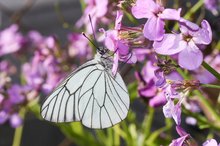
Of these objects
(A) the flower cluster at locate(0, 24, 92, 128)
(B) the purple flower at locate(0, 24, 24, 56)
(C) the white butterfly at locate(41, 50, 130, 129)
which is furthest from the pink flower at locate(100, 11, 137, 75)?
(B) the purple flower at locate(0, 24, 24, 56)

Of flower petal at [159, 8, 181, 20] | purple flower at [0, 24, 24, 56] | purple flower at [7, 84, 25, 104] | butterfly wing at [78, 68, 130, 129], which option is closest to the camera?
flower petal at [159, 8, 181, 20]

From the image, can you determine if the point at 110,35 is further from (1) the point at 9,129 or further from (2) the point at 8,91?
(1) the point at 9,129

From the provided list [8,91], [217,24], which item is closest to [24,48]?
[8,91]

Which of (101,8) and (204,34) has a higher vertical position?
(101,8)

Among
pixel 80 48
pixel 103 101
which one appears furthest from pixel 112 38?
pixel 80 48

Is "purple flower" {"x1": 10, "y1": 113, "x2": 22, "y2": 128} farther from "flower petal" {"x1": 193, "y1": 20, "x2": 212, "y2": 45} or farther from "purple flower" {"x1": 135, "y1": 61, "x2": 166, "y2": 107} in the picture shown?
"flower petal" {"x1": 193, "y1": 20, "x2": 212, "y2": 45}

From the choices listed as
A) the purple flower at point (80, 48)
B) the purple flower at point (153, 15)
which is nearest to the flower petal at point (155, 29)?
the purple flower at point (153, 15)

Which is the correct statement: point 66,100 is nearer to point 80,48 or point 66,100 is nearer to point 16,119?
point 16,119
